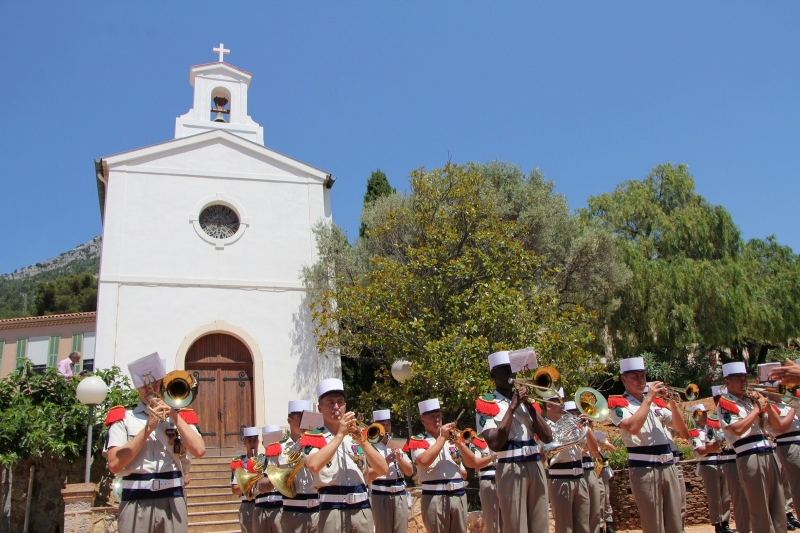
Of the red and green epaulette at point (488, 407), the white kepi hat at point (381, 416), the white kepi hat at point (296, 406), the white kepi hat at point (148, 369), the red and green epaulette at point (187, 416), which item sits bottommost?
the red and green epaulette at point (488, 407)

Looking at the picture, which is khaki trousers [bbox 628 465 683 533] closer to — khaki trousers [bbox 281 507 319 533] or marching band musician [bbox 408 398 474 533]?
marching band musician [bbox 408 398 474 533]

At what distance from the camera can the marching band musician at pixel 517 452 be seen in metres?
5.73

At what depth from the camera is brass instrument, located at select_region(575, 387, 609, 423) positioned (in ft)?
23.8

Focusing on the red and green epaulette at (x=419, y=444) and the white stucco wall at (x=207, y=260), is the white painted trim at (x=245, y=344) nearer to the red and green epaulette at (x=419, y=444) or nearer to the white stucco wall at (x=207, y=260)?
the white stucco wall at (x=207, y=260)

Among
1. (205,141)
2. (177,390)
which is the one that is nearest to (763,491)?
(177,390)

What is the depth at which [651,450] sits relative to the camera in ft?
22.0

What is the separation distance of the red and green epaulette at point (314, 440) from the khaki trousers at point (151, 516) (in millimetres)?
1252

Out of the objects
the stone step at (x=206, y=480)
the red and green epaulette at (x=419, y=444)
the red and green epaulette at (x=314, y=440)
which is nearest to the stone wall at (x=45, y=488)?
the stone step at (x=206, y=480)

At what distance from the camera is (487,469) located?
8953 mm

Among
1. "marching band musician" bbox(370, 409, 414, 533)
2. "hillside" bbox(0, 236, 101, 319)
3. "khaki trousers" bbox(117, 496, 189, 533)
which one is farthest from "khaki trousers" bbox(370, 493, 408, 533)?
"hillside" bbox(0, 236, 101, 319)

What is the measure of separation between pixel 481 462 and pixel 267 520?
314 cm

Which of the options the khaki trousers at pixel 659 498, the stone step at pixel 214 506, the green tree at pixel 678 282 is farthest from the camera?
the green tree at pixel 678 282

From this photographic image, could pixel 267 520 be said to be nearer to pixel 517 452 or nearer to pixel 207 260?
pixel 517 452

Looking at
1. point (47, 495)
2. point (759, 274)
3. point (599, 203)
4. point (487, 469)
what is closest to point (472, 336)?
point (487, 469)
